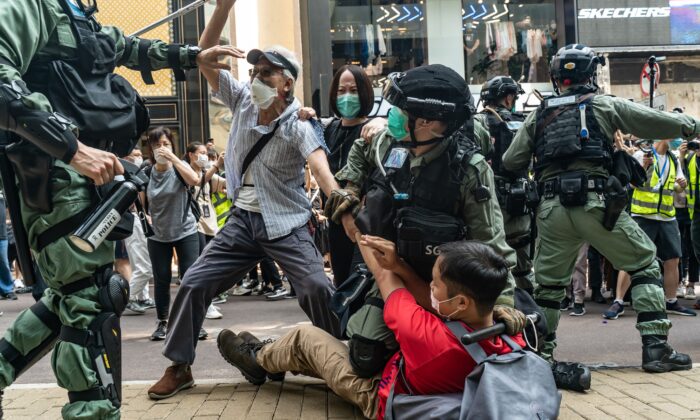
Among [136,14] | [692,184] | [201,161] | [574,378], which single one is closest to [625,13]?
[136,14]

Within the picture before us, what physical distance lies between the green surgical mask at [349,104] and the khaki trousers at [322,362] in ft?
5.37

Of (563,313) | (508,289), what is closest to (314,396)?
(508,289)

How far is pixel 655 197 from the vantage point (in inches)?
324

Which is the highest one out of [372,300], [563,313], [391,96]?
[391,96]

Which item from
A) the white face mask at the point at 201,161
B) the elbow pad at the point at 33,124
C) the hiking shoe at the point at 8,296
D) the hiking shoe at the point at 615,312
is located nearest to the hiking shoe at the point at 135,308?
the white face mask at the point at 201,161

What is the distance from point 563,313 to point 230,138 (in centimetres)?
488

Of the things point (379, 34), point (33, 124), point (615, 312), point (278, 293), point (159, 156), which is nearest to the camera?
point (33, 124)

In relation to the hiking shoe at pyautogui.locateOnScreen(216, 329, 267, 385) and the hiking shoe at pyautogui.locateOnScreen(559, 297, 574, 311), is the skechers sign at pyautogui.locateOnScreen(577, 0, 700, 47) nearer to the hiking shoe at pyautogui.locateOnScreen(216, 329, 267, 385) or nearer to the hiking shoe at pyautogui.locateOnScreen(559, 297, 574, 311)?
the hiking shoe at pyautogui.locateOnScreen(559, 297, 574, 311)

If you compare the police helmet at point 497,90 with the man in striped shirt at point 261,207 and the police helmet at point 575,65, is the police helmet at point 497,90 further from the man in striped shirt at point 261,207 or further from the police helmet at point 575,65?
the man in striped shirt at point 261,207

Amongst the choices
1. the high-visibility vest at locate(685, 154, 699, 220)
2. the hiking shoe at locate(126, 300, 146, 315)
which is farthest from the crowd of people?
the hiking shoe at locate(126, 300, 146, 315)

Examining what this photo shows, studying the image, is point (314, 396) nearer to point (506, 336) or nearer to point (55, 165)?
point (506, 336)

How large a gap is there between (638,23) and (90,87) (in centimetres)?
2132

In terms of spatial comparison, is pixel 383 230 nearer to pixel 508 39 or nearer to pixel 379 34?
pixel 379 34

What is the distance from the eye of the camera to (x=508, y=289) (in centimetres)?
351
